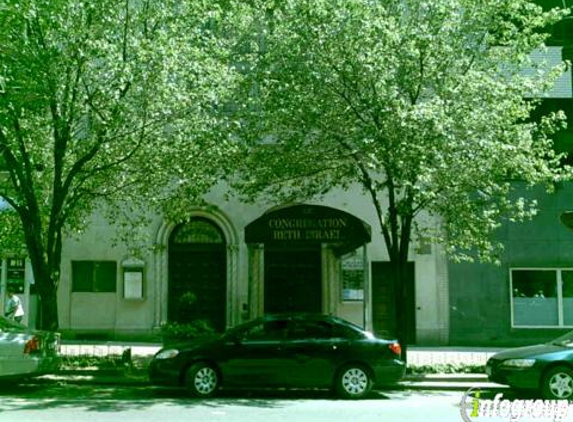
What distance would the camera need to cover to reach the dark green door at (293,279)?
2114 centimetres

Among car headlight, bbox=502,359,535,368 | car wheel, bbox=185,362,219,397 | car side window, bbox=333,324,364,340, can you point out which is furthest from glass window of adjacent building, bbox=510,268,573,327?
car wheel, bbox=185,362,219,397

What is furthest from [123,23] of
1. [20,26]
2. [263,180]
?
[263,180]

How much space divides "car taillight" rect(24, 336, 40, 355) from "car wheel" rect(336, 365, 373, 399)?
5.29 meters

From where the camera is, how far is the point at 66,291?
21000 millimetres

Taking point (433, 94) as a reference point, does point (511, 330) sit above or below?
below

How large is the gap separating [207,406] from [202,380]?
0.92 meters

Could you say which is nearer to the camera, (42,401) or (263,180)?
(42,401)

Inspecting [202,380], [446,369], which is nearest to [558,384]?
[446,369]

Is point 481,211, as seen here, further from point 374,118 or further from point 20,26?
point 20,26

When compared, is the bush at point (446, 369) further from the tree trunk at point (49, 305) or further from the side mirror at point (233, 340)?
the tree trunk at point (49, 305)

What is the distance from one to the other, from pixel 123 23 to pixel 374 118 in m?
5.15

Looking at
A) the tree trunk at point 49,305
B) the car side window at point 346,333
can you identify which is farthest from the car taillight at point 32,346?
the car side window at point 346,333

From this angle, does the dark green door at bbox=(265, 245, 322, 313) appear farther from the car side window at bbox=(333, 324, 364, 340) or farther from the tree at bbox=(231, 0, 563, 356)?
the car side window at bbox=(333, 324, 364, 340)

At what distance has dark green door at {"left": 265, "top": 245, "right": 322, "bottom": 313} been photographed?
21141 millimetres
